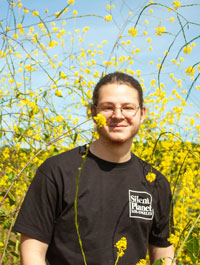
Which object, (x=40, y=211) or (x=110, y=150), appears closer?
(x=40, y=211)

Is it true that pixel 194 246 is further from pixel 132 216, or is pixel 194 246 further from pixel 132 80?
pixel 132 80

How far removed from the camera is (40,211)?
1553 mm

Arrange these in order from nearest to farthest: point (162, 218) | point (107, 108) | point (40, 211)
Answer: point (40, 211) < point (107, 108) < point (162, 218)

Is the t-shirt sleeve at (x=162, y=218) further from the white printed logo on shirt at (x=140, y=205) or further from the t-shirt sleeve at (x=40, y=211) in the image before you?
the t-shirt sleeve at (x=40, y=211)

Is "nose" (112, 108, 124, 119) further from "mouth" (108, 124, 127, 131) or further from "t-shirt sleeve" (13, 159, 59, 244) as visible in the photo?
"t-shirt sleeve" (13, 159, 59, 244)

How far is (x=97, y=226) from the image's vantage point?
5.23 feet

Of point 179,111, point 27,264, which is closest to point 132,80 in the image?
point 27,264

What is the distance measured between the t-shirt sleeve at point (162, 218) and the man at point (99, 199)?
2.3 inches

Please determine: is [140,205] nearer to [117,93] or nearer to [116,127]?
[116,127]

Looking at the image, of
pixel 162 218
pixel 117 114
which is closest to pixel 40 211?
pixel 117 114

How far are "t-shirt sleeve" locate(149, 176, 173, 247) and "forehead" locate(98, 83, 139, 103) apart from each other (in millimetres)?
500

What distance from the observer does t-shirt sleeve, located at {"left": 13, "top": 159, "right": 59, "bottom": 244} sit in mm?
1539

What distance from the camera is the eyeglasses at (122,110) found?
1631mm

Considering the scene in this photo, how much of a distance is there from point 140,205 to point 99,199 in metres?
0.23
